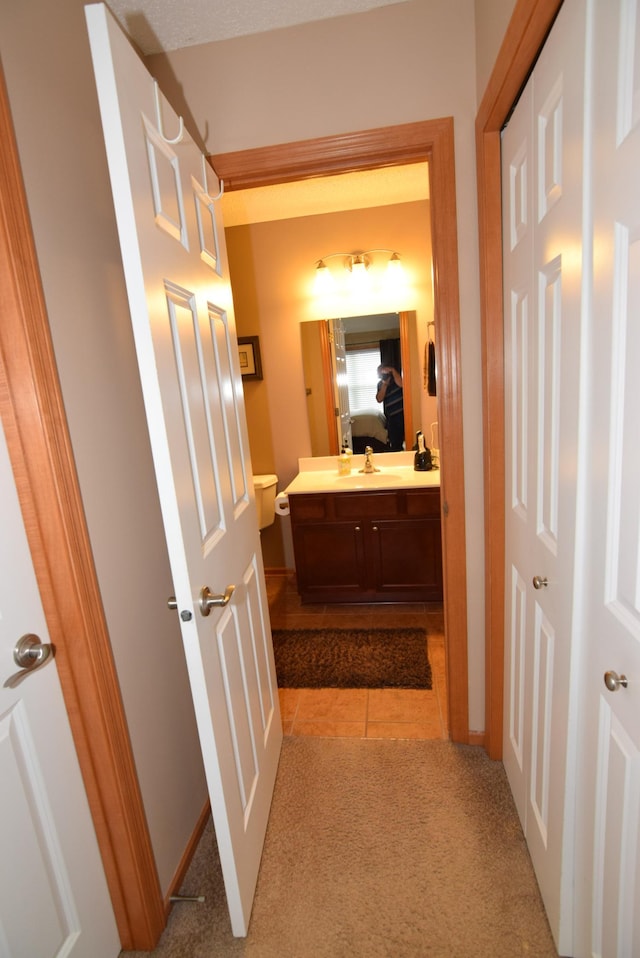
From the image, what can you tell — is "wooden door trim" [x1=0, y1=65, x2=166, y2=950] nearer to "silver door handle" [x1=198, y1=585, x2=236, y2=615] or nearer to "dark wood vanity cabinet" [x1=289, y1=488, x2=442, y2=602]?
"silver door handle" [x1=198, y1=585, x2=236, y2=615]

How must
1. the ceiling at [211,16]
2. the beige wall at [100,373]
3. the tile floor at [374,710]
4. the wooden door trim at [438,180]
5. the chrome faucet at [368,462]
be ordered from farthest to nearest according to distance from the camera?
the chrome faucet at [368,462] < the tile floor at [374,710] < the wooden door trim at [438,180] < the ceiling at [211,16] < the beige wall at [100,373]

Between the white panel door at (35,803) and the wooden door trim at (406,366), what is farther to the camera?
the wooden door trim at (406,366)

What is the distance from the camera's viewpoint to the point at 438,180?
145 centimetres

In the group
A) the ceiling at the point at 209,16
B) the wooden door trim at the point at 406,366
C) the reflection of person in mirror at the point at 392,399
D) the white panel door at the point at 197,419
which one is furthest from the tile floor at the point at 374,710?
the ceiling at the point at 209,16

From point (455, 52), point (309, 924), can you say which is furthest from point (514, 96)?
point (309, 924)

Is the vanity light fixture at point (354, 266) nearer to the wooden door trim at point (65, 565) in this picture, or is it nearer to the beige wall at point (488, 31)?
the beige wall at point (488, 31)

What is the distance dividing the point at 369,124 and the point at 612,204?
1042 mm

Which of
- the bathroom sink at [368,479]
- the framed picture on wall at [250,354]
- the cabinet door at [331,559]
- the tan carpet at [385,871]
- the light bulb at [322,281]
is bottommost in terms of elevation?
the tan carpet at [385,871]

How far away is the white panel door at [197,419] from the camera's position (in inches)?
33.8

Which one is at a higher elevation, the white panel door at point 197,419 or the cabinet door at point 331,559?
the white panel door at point 197,419

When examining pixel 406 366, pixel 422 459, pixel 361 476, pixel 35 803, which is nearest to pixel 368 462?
pixel 361 476

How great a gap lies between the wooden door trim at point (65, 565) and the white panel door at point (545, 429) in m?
1.02

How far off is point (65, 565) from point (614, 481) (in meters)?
1.08

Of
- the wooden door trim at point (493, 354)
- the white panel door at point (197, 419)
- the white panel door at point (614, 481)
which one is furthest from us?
the wooden door trim at point (493, 354)
